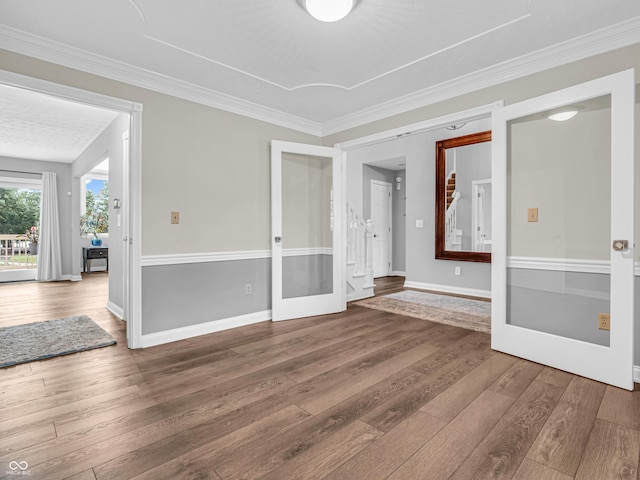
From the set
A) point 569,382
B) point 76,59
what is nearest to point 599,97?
point 569,382

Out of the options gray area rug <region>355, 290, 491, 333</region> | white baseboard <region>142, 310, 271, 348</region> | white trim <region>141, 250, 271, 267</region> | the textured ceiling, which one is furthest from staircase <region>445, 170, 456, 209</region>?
the textured ceiling

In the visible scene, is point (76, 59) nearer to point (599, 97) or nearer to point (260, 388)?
point (260, 388)

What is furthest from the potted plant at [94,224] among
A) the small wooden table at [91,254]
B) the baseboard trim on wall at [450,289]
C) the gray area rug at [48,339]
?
the baseboard trim on wall at [450,289]

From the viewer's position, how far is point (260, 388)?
225 cm

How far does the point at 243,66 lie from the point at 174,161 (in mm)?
1110

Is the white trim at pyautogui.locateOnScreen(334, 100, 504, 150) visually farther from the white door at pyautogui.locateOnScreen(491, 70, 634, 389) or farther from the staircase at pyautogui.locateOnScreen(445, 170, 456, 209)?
the staircase at pyautogui.locateOnScreen(445, 170, 456, 209)

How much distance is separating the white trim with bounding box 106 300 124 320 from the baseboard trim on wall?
4620mm

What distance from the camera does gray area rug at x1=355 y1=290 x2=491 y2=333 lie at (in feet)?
12.8

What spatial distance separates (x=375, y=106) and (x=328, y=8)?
6.19 feet

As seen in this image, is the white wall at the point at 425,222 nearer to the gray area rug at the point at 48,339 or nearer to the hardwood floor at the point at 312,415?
the hardwood floor at the point at 312,415

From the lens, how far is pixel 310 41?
8.34 feet

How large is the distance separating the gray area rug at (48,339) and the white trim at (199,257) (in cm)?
88

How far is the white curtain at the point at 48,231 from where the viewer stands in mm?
7129

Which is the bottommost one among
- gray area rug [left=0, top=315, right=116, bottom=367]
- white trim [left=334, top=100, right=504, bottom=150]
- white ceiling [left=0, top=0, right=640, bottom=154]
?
gray area rug [left=0, top=315, right=116, bottom=367]
